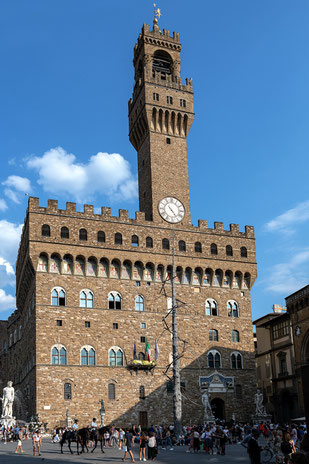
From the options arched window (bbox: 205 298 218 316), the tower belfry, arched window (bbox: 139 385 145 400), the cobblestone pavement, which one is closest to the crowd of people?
the cobblestone pavement

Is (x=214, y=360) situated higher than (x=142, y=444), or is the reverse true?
(x=214, y=360)

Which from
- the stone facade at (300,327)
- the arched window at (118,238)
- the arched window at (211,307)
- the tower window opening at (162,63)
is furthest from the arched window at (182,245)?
the tower window opening at (162,63)

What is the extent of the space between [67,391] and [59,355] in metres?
2.65

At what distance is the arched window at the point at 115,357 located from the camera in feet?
142

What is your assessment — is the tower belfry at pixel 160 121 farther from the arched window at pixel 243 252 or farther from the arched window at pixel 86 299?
the arched window at pixel 86 299

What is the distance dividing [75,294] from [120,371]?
6849 mm

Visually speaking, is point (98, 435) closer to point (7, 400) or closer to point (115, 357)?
point (7, 400)

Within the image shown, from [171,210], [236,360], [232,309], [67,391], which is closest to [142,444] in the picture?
[67,391]

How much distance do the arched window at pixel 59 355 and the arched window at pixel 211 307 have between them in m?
12.9

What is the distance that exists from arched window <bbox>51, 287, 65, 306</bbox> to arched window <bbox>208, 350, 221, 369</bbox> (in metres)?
13.1

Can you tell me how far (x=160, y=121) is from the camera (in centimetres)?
5172

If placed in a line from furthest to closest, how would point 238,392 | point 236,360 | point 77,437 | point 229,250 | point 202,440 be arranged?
point 229,250, point 236,360, point 238,392, point 202,440, point 77,437

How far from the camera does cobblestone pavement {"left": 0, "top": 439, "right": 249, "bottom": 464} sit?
24109 mm

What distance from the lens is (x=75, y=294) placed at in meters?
43.5
